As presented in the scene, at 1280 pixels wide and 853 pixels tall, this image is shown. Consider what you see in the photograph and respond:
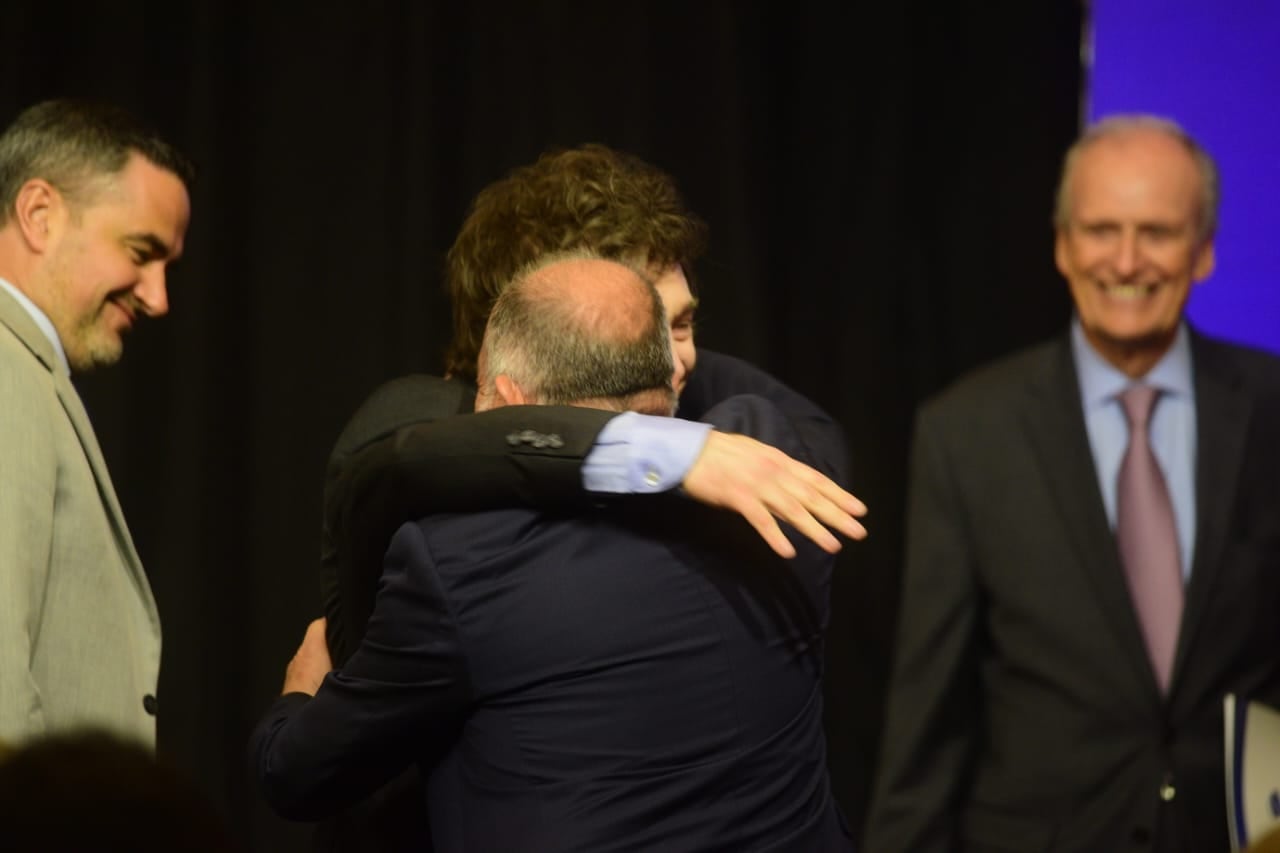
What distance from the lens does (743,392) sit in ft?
7.81

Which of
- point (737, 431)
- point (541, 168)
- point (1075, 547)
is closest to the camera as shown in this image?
point (737, 431)

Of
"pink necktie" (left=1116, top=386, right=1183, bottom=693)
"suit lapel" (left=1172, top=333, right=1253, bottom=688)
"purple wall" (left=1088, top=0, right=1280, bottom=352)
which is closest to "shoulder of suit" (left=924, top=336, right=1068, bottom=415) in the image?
"pink necktie" (left=1116, top=386, right=1183, bottom=693)

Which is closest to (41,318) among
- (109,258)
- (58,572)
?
(109,258)

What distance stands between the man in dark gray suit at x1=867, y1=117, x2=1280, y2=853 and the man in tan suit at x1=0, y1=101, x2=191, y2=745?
4.06 ft

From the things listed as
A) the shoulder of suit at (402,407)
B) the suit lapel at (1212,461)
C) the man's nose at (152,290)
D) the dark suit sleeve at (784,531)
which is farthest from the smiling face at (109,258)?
the suit lapel at (1212,461)

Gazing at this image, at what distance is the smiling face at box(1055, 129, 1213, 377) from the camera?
2.67m

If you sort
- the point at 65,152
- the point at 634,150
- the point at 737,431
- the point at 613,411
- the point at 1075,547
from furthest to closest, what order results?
1. the point at 634,150
2. the point at 1075,547
3. the point at 65,152
4. the point at 737,431
5. the point at 613,411

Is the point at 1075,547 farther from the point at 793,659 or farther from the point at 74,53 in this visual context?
the point at 74,53

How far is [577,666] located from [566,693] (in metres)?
0.03

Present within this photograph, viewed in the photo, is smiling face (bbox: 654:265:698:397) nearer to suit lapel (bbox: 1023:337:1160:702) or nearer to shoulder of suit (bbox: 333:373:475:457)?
shoulder of suit (bbox: 333:373:475:457)

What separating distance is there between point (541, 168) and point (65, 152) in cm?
77

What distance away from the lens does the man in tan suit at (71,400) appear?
198cm

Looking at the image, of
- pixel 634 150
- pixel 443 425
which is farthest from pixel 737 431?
pixel 634 150

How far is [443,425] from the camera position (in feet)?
5.77
